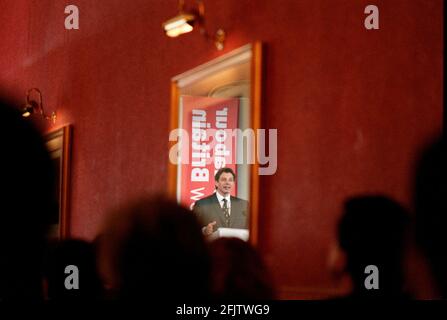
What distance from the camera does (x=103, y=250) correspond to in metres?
1.07

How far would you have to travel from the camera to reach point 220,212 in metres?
3.06

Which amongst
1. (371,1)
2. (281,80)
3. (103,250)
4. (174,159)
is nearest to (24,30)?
(174,159)

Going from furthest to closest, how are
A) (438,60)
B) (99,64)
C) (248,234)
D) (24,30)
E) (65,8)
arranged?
(24,30) → (65,8) → (99,64) → (248,234) → (438,60)

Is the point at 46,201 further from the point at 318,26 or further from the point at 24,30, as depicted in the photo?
the point at 24,30

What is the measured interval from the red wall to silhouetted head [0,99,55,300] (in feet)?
5.19

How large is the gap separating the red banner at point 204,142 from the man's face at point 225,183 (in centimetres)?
4

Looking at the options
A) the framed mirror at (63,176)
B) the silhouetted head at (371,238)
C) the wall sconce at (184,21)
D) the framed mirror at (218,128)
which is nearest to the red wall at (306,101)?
the framed mirror at (218,128)

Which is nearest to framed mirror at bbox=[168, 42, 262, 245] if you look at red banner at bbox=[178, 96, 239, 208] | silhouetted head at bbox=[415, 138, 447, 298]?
red banner at bbox=[178, 96, 239, 208]

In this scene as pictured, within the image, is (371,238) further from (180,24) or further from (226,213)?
(180,24)

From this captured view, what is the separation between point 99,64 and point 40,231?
3561 mm

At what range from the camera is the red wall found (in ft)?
7.27

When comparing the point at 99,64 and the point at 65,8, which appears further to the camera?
the point at 65,8

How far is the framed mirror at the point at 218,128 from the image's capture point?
2.83 metres

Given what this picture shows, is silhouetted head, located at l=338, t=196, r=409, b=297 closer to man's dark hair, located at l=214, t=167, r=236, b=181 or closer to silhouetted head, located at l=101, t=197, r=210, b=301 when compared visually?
silhouetted head, located at l=101, t=197, r=210, b=301
